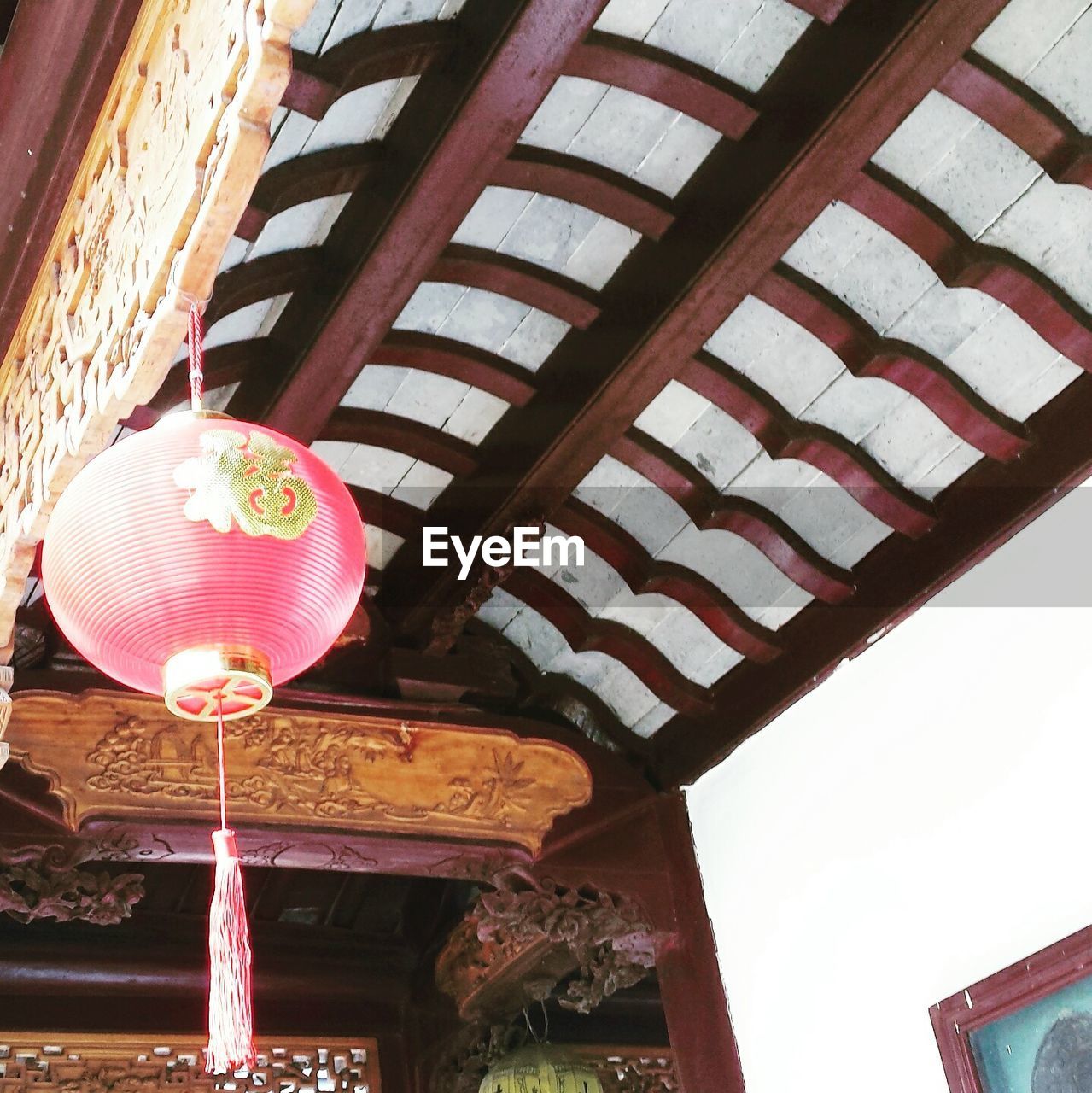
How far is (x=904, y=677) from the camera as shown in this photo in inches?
129

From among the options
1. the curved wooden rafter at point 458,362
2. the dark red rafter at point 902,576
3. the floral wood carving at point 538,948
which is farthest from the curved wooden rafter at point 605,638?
the curved wooden rafter at point 458,362

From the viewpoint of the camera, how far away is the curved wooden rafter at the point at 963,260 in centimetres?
268

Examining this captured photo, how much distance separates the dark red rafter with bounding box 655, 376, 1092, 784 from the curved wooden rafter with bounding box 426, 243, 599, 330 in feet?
3.20

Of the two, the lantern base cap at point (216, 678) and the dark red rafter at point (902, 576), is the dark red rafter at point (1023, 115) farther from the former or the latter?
the lantern base cap at point (216, 678)

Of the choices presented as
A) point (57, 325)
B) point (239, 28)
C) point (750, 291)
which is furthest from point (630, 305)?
point (239, 28)

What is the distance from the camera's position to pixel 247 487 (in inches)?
73.5

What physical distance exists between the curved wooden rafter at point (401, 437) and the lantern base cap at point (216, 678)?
4.58 feet

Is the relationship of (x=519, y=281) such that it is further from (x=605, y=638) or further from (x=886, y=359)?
(x=605, y=638)

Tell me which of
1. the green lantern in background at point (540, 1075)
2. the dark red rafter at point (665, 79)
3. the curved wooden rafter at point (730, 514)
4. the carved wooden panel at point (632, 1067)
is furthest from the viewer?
the carved wooden panel at point (632, 1067)

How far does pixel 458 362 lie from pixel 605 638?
1005 mm

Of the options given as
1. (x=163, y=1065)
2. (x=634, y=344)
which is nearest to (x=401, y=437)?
(x=634, y=344)

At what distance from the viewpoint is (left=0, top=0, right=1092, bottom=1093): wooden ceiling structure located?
2352 millimetres

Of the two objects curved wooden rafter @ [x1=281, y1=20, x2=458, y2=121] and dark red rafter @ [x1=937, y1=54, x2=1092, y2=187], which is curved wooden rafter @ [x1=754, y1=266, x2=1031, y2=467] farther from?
curved wooden rafter @ [x1=281, y1=20, x2=458, y2=121]

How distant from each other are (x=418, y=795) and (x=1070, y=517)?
1.75 m
